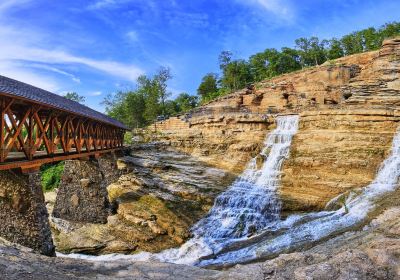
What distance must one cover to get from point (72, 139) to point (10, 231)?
642 cm

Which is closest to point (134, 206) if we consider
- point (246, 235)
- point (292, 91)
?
point (246, 235)

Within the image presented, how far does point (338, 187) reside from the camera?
67.3 ft

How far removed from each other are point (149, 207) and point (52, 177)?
869 inches

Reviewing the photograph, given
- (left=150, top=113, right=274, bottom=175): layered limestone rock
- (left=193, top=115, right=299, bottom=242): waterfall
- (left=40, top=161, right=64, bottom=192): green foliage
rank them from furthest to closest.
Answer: (left=40, top=161, right=64, bottom=192): green foliage → (left=150, top=113, right=274, bottom=175): layered limestone rock → (left=193, top=115, right=299, bottom=242): waterfall

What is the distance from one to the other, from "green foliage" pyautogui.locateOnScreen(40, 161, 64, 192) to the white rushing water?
22300 mm

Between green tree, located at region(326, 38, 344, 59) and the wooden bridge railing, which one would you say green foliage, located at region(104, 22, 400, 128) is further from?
the wooden bridge railing

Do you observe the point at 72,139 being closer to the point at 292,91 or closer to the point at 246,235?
the point at 246,235

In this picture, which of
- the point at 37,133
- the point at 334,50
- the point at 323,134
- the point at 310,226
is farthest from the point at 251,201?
the point at 334,50

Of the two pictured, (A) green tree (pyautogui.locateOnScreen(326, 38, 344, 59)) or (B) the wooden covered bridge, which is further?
(A) green tree (pyautogui.locateOnScreen(326, 38, 344, 59))

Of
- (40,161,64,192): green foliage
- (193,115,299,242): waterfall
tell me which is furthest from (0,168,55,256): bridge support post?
(40,161,64,192): green foliage

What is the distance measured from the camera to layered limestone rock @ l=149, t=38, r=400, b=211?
21422mm

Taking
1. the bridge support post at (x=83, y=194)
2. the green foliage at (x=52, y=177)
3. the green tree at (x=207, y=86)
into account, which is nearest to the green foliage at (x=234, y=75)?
the green tree at (x=207, y=86)

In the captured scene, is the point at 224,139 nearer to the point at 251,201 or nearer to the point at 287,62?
the point at 251,201

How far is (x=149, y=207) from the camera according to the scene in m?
21.5
